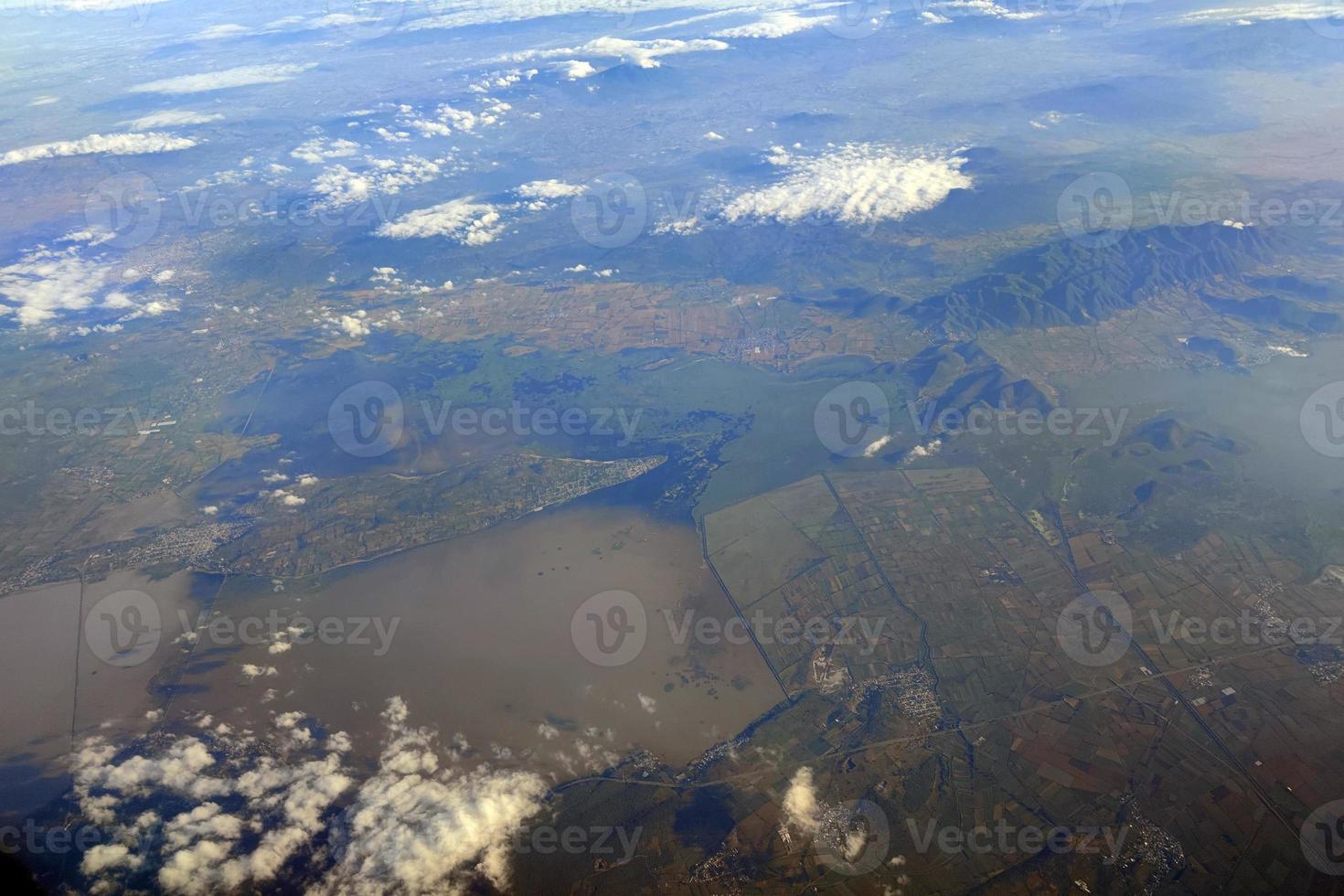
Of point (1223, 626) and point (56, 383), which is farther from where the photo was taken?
point (56, 383)

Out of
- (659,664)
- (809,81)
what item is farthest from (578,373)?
(809,81)

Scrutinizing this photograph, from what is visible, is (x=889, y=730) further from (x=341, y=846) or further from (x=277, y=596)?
(x=277, y=596)

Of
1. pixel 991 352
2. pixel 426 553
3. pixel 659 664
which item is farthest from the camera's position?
pixel 991 352

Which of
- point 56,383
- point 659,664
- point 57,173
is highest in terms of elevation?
point 57,173

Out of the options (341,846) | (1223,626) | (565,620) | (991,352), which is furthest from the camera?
(991,352)

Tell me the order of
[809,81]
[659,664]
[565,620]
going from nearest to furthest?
[659,664] < [565,620] < [809,81]

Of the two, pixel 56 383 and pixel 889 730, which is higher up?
pixel 56 383

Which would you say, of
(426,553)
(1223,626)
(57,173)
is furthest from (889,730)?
(57,173)

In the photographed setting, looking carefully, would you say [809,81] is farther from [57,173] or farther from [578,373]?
[57,173]

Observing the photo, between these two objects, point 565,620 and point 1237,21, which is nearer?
point 565,620
